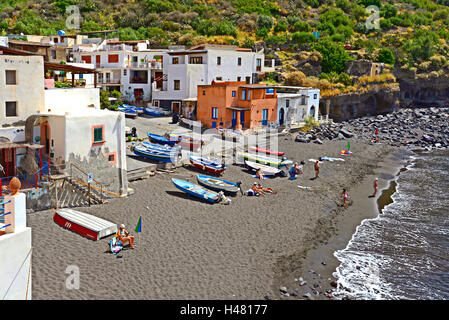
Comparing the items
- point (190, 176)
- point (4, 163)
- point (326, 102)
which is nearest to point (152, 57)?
point (326, 102)

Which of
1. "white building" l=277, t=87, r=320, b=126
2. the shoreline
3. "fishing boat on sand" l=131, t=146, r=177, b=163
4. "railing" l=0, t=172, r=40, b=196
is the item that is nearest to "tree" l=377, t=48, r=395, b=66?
"white building" l=277, t=87, r=320, b=126

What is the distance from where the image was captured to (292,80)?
5747 centimetres

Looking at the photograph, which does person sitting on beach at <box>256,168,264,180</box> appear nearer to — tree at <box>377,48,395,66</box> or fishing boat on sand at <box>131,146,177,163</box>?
fishing boat on sand at <box>131,146,177,163</box>

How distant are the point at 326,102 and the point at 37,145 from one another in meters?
41.5

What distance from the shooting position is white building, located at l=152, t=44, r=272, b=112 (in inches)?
1817

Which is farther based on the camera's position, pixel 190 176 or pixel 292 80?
pixel 292 80

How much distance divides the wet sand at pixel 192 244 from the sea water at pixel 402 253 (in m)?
1.42

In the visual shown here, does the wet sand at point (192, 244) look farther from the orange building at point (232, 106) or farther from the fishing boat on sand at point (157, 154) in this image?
the orange building at point (232, 106)

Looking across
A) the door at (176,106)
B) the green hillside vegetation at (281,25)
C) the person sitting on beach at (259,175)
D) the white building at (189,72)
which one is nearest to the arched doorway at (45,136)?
the person sitting on beach at (259,175)

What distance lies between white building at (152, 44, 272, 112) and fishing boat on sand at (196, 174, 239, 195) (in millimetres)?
20582

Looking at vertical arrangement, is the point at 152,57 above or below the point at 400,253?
above

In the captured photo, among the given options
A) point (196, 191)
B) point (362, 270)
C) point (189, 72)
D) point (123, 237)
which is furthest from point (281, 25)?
point (123, 237)

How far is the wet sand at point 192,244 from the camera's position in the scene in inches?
561

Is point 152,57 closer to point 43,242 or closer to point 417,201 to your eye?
point 417,201
